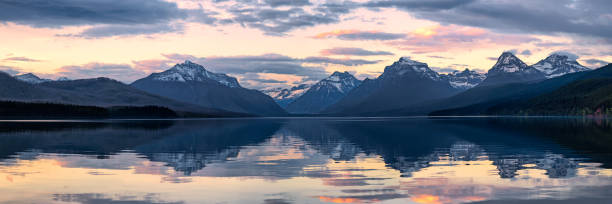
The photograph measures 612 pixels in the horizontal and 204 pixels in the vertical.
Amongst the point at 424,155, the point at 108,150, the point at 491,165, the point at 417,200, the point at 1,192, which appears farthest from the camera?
the point at 108,150

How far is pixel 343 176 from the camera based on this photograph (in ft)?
132

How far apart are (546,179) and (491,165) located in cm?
979

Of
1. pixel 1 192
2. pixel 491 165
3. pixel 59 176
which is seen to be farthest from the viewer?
pixel 491 165

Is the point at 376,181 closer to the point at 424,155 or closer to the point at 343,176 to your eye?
the point at 343,176

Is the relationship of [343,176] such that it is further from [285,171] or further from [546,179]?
[546,179]

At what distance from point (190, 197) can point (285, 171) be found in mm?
13541

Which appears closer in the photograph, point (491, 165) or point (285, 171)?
point (285, 171)

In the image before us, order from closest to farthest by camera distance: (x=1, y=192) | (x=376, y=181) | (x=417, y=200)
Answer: (x=417, y=200) → (x=1, y=192) → (x=376, y=181)

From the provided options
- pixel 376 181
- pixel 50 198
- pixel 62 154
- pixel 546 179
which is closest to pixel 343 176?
pixel 376 181

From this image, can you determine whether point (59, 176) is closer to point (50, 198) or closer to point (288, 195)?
point (50, 198)

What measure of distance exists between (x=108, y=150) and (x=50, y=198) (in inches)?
1371

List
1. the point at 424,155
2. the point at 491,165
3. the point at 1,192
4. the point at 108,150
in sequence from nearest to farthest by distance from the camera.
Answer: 1. the point at 1,192
2. the point at 491,165
3. the point at 424,155
4. the point at 108,150

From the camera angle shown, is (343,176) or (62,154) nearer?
(343,176)

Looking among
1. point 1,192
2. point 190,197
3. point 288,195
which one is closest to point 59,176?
point 1,192
